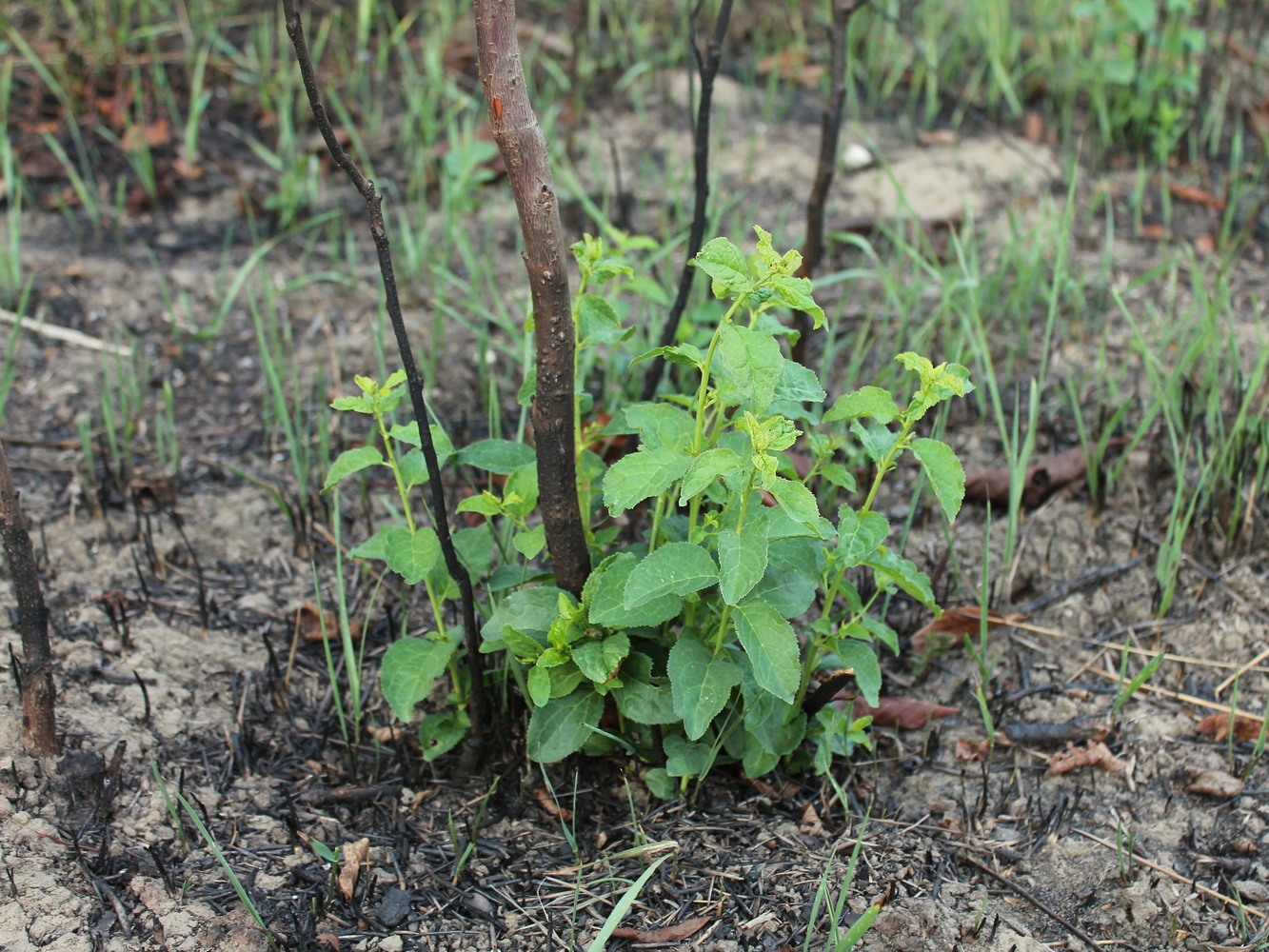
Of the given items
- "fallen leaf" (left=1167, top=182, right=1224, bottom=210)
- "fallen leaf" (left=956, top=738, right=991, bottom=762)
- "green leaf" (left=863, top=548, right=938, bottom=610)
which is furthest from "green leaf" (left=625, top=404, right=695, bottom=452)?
"fallen leaf" (left=1167, top=182, right=1224, bottom=210)

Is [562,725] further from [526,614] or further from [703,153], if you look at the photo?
[703,153]

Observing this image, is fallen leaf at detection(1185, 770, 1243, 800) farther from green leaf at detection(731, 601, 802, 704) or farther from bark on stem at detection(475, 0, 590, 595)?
bark on stem at detection(475, 0, 590, 595)

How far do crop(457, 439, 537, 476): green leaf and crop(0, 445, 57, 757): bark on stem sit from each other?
2.24 ft

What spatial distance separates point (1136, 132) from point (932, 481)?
9.43ft

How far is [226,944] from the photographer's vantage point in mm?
1594

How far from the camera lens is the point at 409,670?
176cm

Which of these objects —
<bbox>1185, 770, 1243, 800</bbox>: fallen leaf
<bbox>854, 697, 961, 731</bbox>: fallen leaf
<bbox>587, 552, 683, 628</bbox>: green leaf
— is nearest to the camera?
<bbox>587, 552, 683, 628</bbox>: green leaf

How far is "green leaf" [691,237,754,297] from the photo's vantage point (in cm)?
150

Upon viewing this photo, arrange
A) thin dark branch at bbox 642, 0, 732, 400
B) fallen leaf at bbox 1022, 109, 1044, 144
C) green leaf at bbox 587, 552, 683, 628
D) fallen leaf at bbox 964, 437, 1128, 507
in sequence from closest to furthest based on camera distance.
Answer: green leaf at bbox 587, 552, 683, 628 < thin dark branch at bbox 642, 0, 732, 400 < fallen leaf at bbox 964, 437, 1128, 507 < fallen leaf at bbox 1022, 109, 1044, 144

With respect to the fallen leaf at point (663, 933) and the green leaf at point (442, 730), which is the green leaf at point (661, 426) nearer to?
the green leaf at point (442, 730)

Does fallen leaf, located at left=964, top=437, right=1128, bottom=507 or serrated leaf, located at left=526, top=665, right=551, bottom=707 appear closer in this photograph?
serrated leaf, located at left=526, top=665, right=551, bottom=707

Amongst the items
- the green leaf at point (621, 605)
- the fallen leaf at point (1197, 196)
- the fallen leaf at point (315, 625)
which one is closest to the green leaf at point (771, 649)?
the green leaf at point (621, 605)

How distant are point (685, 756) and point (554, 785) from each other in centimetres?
28

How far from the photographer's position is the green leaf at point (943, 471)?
1.50 meters
